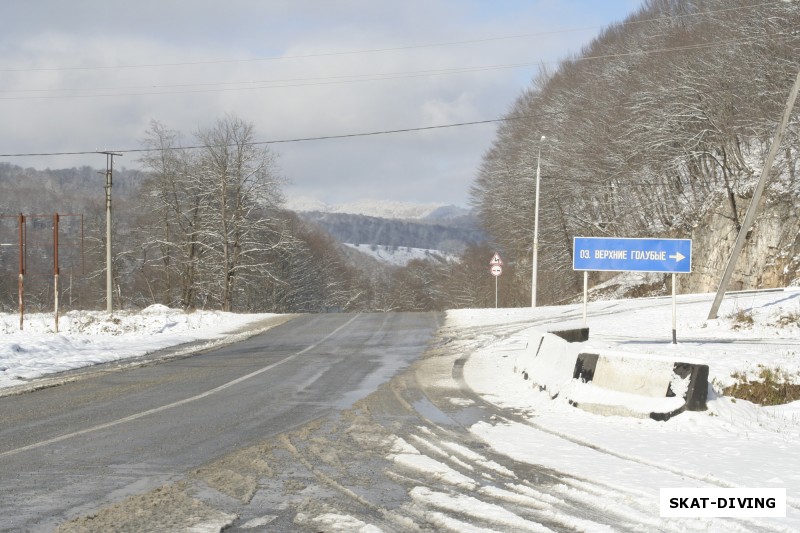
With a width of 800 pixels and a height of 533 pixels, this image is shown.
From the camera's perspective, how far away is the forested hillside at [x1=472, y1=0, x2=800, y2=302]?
34906 millimetres

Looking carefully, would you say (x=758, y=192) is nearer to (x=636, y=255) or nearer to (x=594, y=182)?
(x=636, y=255)

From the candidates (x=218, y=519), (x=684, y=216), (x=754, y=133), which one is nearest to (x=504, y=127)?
(x=684, y=216)

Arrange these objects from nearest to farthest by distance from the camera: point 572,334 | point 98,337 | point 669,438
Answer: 1. point 669,438
2. point 572,334
3. point 98,337

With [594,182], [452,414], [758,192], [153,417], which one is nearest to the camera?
[153,417]

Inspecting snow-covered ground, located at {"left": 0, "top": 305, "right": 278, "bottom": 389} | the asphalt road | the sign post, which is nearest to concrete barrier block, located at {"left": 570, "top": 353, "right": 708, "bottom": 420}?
the asphalt road

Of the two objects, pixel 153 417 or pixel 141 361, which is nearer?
pixel 153 417

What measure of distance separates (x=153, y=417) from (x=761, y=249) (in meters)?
33.4

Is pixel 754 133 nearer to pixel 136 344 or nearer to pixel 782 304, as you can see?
pixel 782 304

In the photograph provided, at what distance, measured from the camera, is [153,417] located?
32.3 feet

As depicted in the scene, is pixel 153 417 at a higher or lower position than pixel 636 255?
lower

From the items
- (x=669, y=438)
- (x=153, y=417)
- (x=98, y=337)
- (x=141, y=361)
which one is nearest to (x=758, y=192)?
(x=669, y=438)

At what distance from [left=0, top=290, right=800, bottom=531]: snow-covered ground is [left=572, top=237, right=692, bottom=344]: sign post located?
5.35ft

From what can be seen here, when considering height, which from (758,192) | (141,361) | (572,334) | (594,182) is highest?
(594,182)

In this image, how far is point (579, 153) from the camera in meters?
52.5
